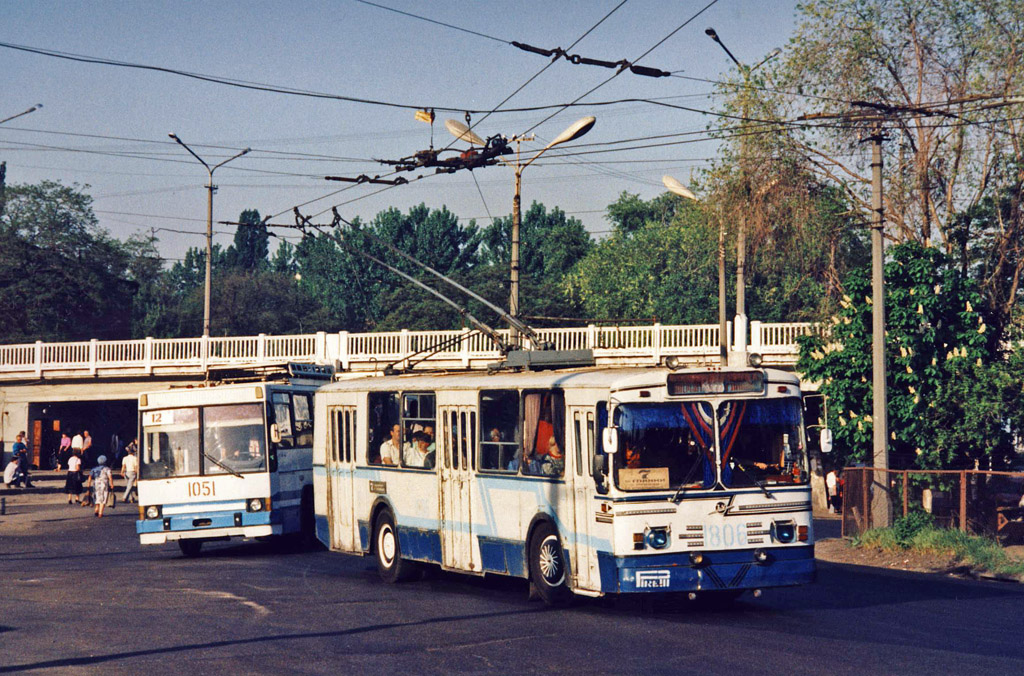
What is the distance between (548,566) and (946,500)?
1360 centimetres

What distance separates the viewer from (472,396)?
16.8 meters

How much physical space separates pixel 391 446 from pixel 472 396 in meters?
2.46

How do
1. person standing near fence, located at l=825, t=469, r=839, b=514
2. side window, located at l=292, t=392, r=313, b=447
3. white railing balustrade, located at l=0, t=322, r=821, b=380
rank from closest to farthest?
side window, located at l=292, t=392, r=313, b=447, person standing near fence, located at l=825, t=469, r=839, b=514, white railing balustrade, located at l=0, t=322, r=821, b=380

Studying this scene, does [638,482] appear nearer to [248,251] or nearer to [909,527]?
[909,527]

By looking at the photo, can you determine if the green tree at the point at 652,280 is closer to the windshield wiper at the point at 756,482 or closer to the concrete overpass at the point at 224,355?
the concrete overpass at the point at 224,355

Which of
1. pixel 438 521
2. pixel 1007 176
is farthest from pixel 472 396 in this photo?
pixel 1007 176

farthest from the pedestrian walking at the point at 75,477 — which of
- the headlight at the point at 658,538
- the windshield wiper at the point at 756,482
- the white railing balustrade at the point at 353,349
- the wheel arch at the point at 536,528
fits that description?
the windshield wiper at the point at 756,482

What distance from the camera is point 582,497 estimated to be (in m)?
14.3

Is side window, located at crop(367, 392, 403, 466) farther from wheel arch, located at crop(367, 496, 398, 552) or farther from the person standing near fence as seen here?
the person standing near fence

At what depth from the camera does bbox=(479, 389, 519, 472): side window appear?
1588 centimetres

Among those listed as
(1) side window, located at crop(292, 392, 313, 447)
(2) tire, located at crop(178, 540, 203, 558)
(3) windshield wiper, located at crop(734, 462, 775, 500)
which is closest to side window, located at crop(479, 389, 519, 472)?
(3) windshield wiper, located at crop(734, 462, 775, 500)

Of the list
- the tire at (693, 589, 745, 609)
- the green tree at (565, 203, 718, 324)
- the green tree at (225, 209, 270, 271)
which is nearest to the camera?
the tire at (693, 589, 745, 609)

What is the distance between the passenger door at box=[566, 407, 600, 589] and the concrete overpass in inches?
1036

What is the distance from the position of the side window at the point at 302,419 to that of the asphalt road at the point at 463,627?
367 cm
